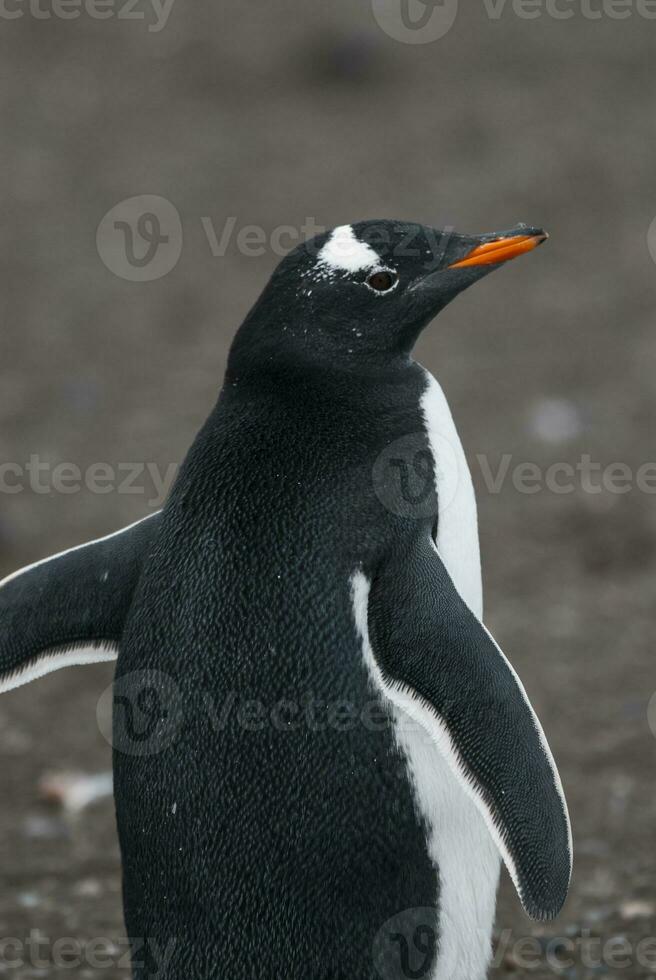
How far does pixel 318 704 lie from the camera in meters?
2.26

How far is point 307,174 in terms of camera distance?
7.06 m

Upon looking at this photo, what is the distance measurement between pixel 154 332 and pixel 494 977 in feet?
12.3

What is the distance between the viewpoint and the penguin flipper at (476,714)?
220 cm

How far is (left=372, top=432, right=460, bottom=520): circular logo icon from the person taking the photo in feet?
7.72

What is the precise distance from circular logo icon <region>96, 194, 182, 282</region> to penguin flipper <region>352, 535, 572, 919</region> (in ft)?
14.7

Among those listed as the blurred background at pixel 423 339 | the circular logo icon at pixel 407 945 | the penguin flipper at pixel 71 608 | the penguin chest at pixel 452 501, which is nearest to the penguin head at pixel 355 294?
the penguin chest at pixel 452 501

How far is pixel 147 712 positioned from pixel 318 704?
0.25 m

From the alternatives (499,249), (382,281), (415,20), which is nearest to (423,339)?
(415,20)

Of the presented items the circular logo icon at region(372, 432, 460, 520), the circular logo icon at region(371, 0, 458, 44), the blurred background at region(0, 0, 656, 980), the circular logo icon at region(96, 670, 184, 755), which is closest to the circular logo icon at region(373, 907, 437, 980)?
the circular logo icon at region(96, 670, 184, 755)

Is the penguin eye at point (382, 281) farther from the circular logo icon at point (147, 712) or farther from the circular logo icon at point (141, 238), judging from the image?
the circular logo icon at point (141, 238)

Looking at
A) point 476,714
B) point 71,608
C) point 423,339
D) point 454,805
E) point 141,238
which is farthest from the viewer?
point 141,238

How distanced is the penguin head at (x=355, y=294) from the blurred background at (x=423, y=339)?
1.31 meters

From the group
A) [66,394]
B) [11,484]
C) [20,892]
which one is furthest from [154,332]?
[20,892]

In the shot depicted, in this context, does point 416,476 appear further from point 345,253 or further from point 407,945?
point 407,945
